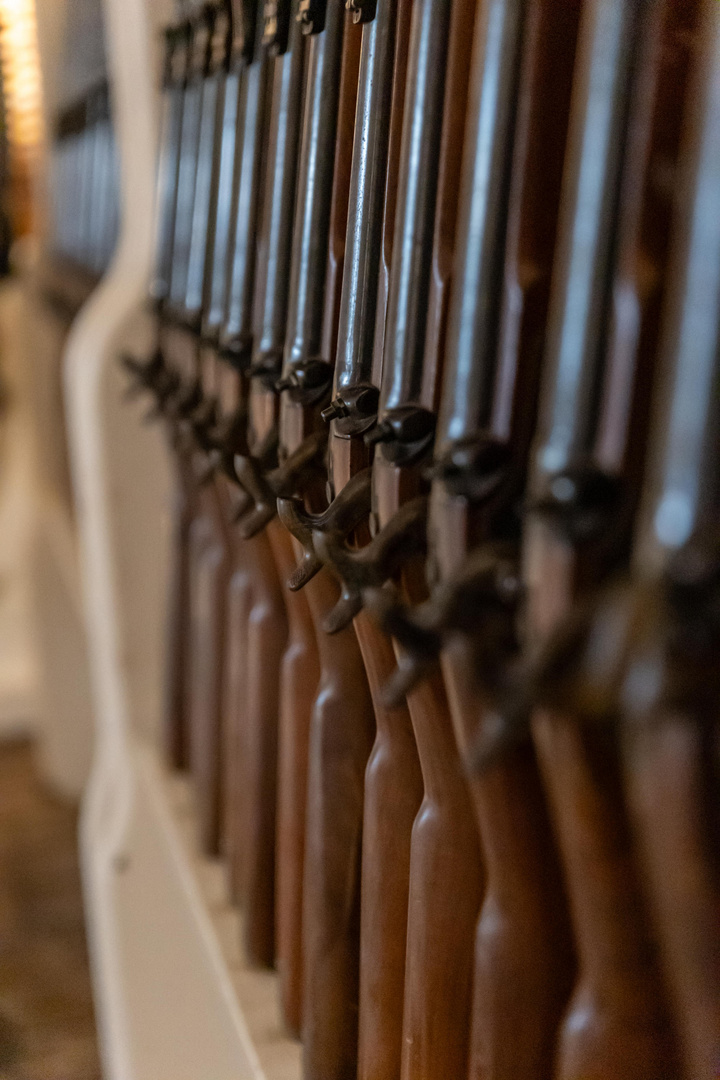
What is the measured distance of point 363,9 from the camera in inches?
19.8

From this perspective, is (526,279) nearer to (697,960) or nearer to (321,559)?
(321,559)

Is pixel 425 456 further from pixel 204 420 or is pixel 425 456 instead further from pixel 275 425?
pixel 204 420

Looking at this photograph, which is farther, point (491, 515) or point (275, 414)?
point (275, 414)

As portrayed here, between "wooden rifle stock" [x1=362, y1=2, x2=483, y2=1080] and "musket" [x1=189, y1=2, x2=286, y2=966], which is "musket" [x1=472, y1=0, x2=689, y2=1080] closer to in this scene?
"wooden rifle stock" [x1=362, y1=2, x2=483, y2=1080]

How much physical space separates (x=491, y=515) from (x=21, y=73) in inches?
62.0

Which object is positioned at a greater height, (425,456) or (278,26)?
(278,26)

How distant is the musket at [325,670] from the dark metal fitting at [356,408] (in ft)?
0.20

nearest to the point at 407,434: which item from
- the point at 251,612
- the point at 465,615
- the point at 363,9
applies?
the point at 465,615

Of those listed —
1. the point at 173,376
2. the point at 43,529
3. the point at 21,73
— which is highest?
the point at 21,73

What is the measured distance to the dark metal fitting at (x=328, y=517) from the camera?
0.47 m

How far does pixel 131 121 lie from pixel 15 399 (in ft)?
4.04

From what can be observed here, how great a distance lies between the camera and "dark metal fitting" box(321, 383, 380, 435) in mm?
499

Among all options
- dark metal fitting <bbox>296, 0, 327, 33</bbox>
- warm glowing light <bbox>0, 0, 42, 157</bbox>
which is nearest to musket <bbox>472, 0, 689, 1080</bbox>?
dark metal fitting <bbox>296, 0, 327, 33</bbox>

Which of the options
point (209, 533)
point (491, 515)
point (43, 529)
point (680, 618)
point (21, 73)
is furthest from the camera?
point (43, 529)
